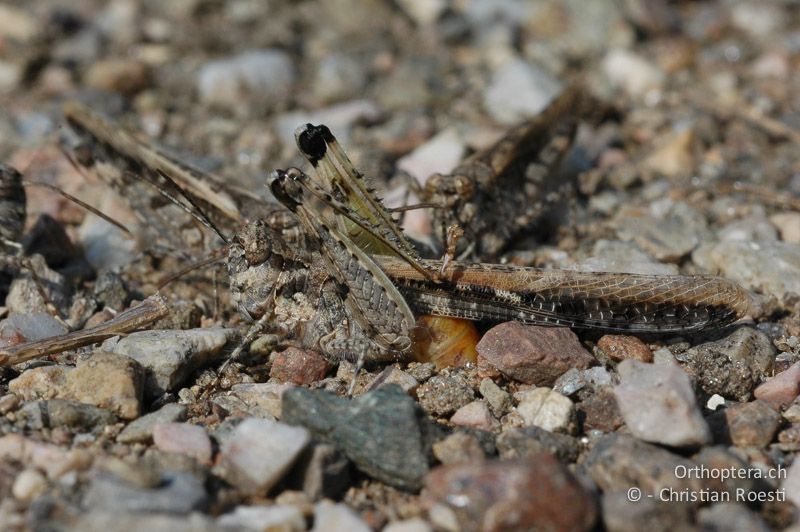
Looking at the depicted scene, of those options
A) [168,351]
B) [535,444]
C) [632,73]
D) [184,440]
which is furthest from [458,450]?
[632,73]

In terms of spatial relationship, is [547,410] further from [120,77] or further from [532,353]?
[120,77]

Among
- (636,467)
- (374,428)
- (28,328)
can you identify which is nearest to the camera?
(636,467)

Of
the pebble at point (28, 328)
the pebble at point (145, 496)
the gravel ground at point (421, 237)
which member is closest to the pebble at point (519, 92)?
Answer: the gravel ground at point (421, 237)

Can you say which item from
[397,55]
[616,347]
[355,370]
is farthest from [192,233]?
[397,55]

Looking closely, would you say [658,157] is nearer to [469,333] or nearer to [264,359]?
[469,333]

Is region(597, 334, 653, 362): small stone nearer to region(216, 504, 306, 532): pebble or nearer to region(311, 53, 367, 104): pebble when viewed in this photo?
region(216, 504, 306, 532): pebble
